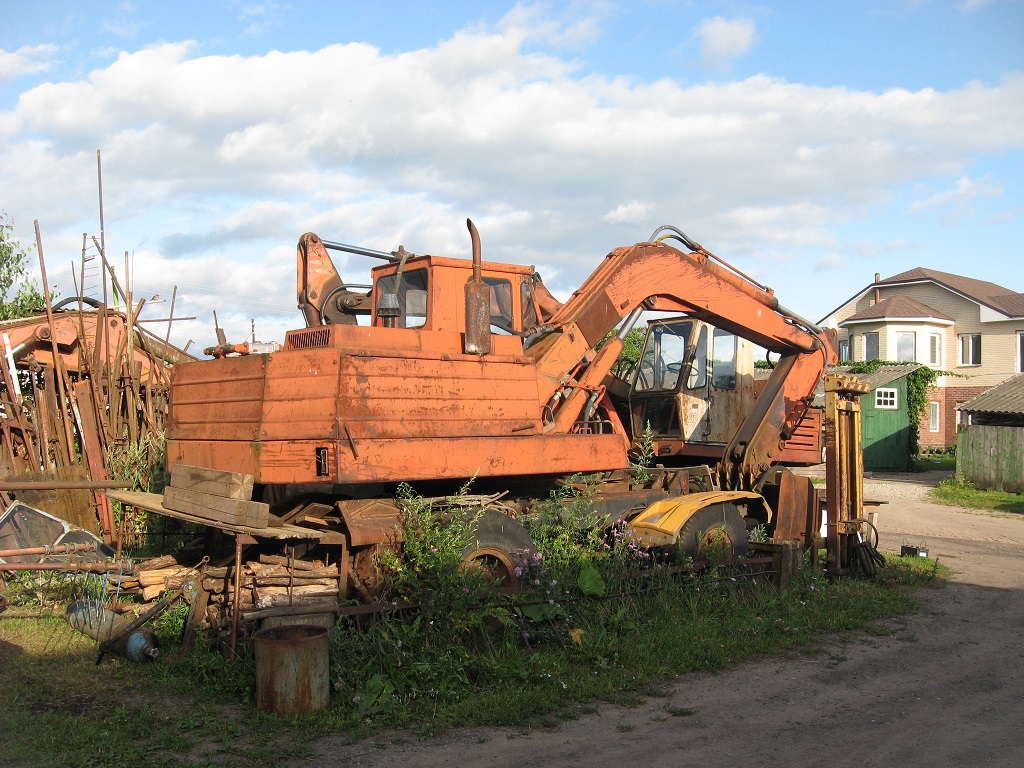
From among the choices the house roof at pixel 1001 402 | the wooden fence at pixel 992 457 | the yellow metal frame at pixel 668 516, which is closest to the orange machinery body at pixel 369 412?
the yellow metal frame at pixel 668 516

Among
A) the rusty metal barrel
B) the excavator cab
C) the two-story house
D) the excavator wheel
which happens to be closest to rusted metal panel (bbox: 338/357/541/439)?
the excavator wheel

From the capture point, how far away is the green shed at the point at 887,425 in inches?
1193

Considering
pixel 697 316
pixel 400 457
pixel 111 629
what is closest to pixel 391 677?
pixel 400 457

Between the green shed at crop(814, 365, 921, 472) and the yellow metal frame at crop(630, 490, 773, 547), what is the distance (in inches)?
880

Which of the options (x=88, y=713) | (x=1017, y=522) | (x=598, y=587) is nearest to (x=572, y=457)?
(x=598, y=587)

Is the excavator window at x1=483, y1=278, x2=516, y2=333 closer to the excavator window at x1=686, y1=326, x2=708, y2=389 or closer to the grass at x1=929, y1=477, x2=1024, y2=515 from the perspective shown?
the excavator window at x1=686, y1=326, x2=708, y2=389

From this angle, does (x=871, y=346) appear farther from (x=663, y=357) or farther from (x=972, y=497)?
(x=663, y=357)

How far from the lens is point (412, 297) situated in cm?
843

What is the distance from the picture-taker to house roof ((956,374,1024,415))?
78.1 feet

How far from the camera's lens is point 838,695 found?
21.7 ft

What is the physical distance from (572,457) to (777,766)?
3.63m

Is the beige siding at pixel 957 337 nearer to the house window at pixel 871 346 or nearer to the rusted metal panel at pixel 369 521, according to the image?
the house window at pixel 871 346

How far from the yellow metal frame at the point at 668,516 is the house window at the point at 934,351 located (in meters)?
31.1

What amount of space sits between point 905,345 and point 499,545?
33812mm
